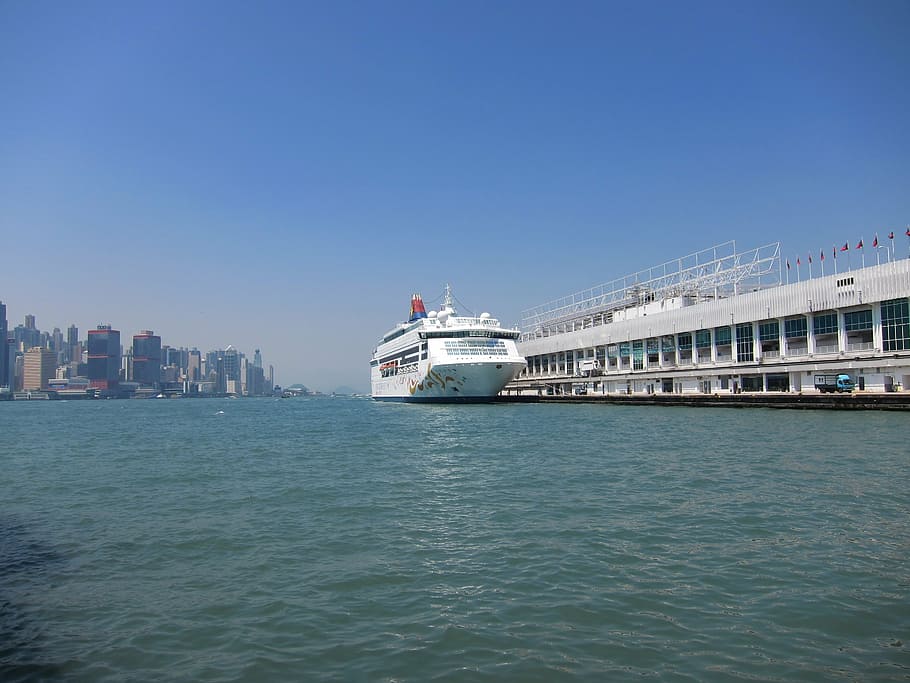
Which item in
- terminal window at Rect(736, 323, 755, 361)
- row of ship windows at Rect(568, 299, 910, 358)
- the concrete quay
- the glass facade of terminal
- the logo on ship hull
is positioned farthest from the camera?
the logo on ship hull

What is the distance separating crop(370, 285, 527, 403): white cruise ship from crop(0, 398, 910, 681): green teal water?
43.8 metres

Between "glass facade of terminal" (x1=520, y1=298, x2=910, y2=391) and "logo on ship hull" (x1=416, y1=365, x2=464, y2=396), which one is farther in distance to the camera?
"logo on ship hull" (x1=416, y1=365, x2=464, y2=396)

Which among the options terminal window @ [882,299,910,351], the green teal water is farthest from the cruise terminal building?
the green teal water

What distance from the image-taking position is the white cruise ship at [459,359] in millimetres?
64125

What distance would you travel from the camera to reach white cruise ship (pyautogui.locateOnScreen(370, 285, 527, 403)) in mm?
64125

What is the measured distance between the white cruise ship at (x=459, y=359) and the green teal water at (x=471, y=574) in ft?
144

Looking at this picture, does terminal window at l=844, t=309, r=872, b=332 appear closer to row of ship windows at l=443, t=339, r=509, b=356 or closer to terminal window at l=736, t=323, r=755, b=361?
terminal window at l=736, t=323, r=755, b=361

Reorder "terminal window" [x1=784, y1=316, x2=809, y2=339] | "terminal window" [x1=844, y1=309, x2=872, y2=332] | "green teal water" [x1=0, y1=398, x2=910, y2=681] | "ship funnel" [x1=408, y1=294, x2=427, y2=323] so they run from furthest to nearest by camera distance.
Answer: "ship funnel" [x1=408, y1=294, x2=427, y2=323] < "terminal window" [x1=784, y1=316, x2=809, y2=339] < "terminal window" [x1=844, y1=309, x2=872, y2=332] < "green teal water" [x1=0, y1=398, x2=910, y2=681]

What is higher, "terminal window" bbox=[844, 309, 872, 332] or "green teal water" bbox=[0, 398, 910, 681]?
"terminal window" bbox=[844, 309, 872, 332]

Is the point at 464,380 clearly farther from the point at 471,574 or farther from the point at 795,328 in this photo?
the point at 471,574

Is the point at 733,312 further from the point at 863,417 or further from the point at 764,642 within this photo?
the point at 764,642

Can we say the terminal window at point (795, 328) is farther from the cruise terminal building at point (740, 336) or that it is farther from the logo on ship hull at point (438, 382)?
the logo on ship hull at point (438, 382)

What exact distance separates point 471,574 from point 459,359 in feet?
179

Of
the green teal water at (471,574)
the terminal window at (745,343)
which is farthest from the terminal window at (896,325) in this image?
the green teal water at (471,574)
